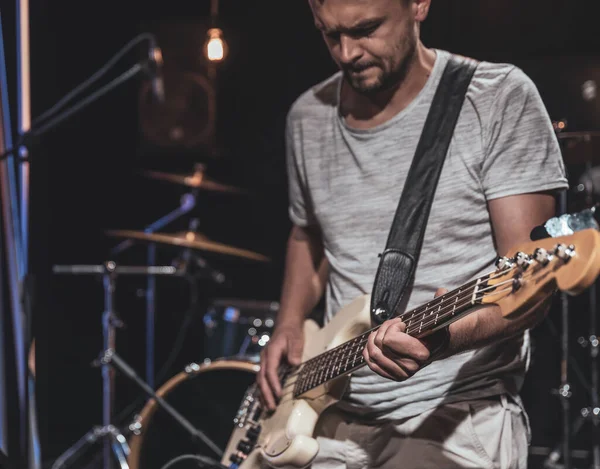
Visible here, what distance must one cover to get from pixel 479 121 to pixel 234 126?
3437 mm

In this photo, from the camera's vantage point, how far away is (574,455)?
4961 mm

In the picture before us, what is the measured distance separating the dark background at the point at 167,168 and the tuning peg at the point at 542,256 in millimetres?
3110

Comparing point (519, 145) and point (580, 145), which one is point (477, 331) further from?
point (580, 145)

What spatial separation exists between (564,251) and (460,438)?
75cm

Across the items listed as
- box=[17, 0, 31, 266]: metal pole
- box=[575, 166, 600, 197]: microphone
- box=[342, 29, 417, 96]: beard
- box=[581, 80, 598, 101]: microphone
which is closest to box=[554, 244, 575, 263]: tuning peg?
box=[342, 29, 417, 96]: beard

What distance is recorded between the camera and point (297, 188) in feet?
8.64

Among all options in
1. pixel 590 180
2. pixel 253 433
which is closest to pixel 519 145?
pixel 253 433

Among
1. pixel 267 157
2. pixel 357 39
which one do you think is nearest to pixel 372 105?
pixel 357 39

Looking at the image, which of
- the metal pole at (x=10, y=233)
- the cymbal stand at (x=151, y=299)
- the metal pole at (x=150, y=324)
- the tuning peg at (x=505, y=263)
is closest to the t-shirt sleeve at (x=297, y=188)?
the tuning peg at (x=505, y=263)

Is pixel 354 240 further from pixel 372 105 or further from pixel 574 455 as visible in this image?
pixel 574 455

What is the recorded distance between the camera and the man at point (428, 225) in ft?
6.50

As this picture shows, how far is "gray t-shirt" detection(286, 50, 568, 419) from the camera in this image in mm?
2023

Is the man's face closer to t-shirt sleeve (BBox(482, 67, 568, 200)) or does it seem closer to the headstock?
t-shirt sleeve (BBox(482, 67, 568, 200))

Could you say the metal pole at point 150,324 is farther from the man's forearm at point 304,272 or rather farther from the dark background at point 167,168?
the man's forearm at point 304,272
